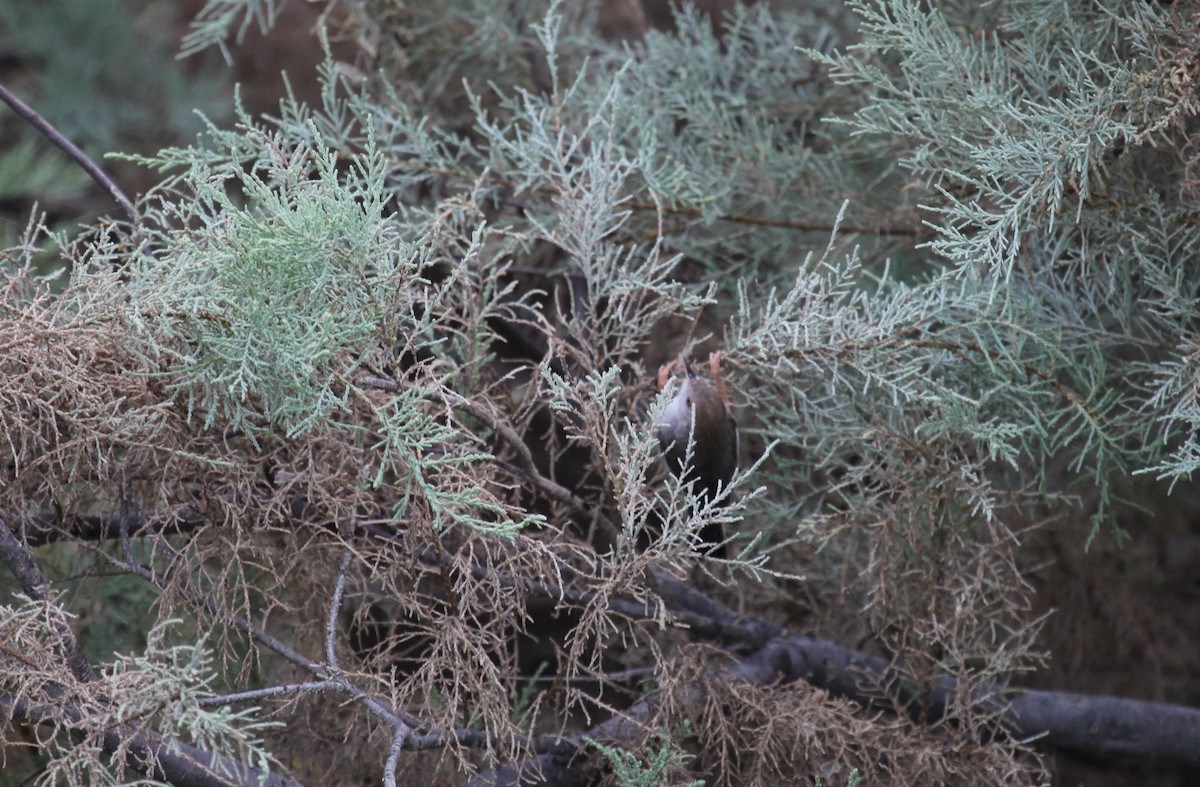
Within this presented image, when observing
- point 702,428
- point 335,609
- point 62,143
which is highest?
point 62,143

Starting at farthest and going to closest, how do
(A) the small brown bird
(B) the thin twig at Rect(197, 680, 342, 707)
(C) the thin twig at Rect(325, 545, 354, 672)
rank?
(A) the small brown bird, (C) the thin twig at Rect(325, 545, 354, 672), (B) the thin twig at Rect(197, 680, 342, 707)

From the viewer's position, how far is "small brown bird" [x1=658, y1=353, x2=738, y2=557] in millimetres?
1738

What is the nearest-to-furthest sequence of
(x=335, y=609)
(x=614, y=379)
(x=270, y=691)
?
(x=270, y=691), (x=335, y=609), (x=614, y=379)

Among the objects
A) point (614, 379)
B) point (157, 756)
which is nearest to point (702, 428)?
point (614, 379)

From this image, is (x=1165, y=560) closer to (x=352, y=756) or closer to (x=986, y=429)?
(x=986, y=429)

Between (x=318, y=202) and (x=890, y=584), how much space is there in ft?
3.92

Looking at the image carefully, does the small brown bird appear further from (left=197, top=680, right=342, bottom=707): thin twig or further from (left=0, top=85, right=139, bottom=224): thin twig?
(left=0, top=85, right=139, bottom=224): thin twig

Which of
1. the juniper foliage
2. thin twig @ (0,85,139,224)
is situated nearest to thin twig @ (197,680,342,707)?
→ the juniper foliage

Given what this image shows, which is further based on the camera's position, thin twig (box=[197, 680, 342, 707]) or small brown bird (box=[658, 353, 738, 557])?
small brown bird (box=[658, 353, 738, 557])

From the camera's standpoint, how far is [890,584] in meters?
1.93

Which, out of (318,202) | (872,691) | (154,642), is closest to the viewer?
(154,642)

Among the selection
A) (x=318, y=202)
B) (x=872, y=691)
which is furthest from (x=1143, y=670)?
(x=318, y=202)

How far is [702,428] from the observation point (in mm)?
1744

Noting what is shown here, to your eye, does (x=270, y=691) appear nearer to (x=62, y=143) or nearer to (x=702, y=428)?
(x=702, y=428)
